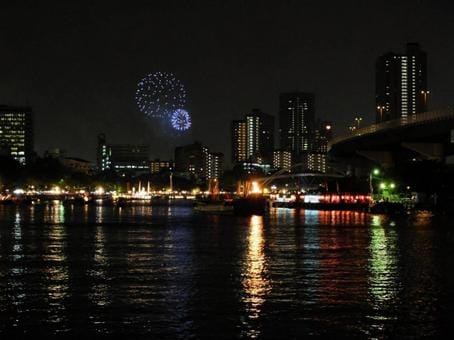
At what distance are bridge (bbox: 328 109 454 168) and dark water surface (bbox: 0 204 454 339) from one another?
52.8m

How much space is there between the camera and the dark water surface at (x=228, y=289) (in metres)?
21.2

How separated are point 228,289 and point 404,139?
9016 cm

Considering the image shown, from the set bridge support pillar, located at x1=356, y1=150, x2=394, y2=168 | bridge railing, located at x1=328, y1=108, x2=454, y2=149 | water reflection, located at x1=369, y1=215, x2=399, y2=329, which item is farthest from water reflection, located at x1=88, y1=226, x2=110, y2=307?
bridge support pillar, located at x1=356, y1=150, x2=394, y2=168

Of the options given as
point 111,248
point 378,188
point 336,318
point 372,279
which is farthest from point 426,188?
point 336,318

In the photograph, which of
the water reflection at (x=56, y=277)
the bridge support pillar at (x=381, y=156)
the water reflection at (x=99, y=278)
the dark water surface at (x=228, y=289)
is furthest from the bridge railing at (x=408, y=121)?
the water reflection at (x=99, y=278)

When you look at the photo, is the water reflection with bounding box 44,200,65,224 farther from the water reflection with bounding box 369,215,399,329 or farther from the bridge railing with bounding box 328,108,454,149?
the bridge railing with bounding box 328,108,454,149

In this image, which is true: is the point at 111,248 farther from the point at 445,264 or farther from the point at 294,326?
the point at 294,326

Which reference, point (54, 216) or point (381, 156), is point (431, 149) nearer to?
point (381, 156)

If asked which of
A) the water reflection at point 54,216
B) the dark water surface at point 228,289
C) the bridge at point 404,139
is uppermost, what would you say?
the bridge at point 404,139

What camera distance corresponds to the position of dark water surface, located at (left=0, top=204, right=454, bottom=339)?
21.2 m

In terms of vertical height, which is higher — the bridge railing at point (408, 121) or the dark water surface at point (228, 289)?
the bridge railing at point (408, 121)

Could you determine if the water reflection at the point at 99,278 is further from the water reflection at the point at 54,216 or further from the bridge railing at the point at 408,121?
the bridge railing at the point at 408,121

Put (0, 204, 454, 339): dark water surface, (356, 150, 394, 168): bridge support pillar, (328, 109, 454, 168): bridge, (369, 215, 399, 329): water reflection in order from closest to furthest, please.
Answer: (0, 204, 454, 339): dark water surface
(369, 215, 399, 329): water reflection
(328, 109, 454, 168): bridge
(356, 150, 394, 168): bridge support pillar

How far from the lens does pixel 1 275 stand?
32.1 meters
